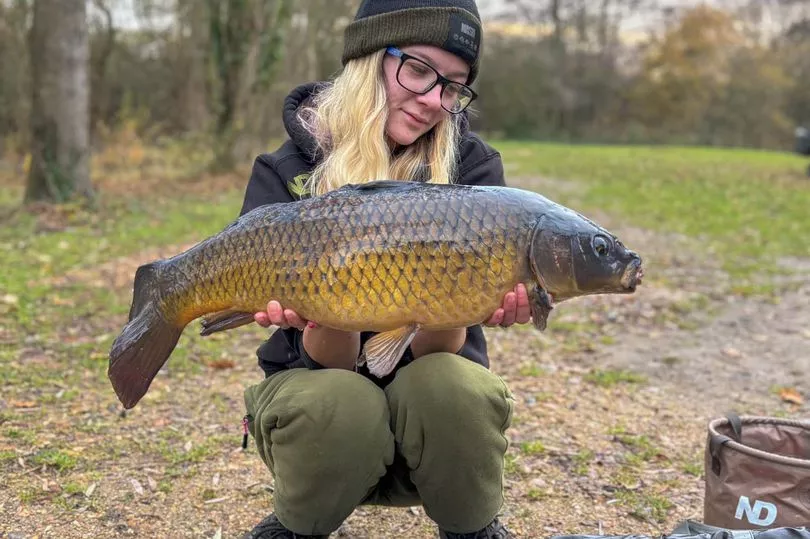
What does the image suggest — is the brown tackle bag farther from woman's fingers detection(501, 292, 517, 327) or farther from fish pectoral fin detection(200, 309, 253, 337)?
fish pectoral fin detection(200, 309, 253, 337)

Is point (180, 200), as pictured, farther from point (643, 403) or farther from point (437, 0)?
point (437, 0)

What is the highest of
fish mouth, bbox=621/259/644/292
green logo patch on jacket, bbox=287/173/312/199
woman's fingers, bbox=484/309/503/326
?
green logo patch on jacket, bbox=287/173/312/199

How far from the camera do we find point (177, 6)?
18.4 meters

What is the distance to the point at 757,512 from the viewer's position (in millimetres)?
2189

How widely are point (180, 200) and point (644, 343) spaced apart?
24.1 ft

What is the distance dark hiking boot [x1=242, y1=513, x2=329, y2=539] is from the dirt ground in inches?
9.5

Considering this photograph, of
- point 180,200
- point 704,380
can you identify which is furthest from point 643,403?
point 180,200

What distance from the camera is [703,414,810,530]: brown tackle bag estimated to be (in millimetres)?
2156

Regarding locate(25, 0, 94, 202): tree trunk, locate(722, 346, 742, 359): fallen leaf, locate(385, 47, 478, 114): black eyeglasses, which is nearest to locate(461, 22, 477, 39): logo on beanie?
locate(385, 47, 478, 114): black eyeglasses

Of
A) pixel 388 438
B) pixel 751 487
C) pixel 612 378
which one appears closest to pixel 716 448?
pixel 751 487

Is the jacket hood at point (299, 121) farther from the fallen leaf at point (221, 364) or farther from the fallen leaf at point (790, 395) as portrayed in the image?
the fallen leaf at point (790, 395)

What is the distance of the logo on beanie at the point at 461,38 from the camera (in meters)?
2.28

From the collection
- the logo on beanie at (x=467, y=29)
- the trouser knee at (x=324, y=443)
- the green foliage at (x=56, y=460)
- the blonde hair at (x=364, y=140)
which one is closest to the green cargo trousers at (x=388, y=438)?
the trouser knee at (x=324, y=443)

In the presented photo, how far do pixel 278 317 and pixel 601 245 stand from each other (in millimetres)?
769
